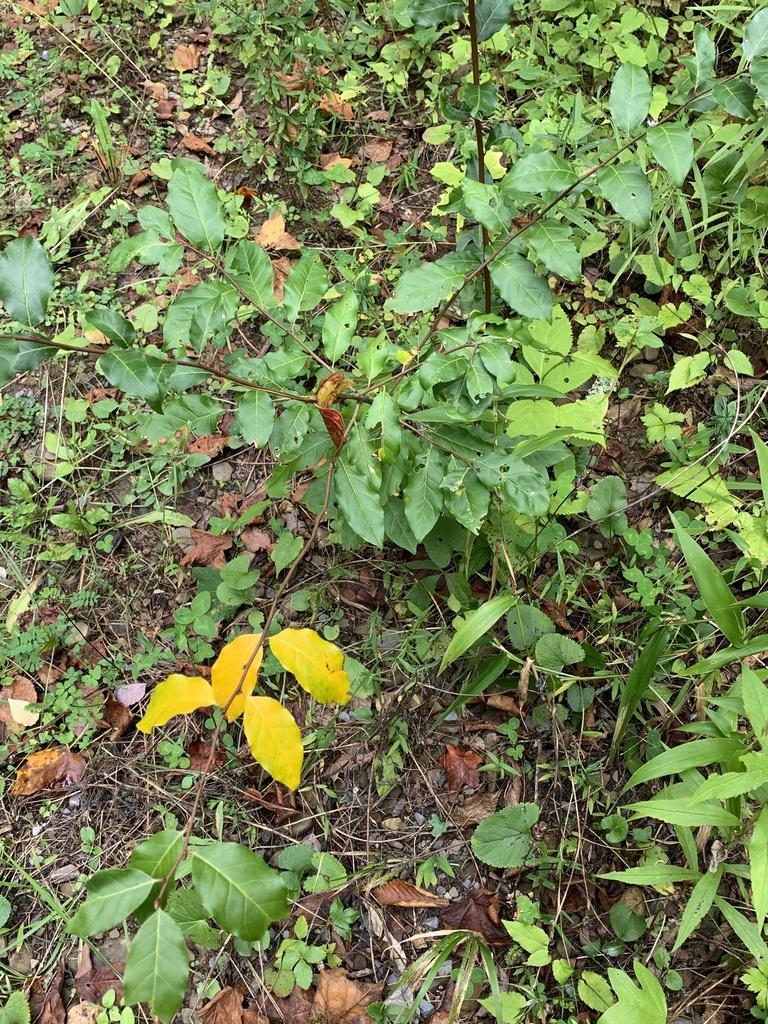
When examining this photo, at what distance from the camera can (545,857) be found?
1.89 meters

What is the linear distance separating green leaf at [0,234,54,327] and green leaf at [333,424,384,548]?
2.19ft

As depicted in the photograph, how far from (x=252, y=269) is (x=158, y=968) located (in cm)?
141

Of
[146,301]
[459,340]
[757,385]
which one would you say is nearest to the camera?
[459,340]

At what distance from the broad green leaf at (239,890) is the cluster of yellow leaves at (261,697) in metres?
0.23

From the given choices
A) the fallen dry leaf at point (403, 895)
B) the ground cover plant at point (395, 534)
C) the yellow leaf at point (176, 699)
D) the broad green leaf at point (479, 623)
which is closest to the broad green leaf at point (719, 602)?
the ground cover plant at point (395, 534)

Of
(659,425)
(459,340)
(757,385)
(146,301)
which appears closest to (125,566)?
(146,301)

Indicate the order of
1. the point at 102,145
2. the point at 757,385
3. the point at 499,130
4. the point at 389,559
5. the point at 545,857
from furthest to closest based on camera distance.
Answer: the point at 102,145 < the point at 757,385 < the point at 389,559 < the point at 545,857 < the point at 499,130

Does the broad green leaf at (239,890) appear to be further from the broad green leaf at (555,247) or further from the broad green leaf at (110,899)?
the broad green leaf at (555,247)

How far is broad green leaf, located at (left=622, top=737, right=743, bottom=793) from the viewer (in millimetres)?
1655

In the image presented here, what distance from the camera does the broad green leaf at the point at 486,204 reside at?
4.66ft

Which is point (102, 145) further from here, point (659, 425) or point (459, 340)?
point (659, 425)

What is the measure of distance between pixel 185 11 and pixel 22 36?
0.82 metres

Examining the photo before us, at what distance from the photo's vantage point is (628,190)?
1352 millimetres

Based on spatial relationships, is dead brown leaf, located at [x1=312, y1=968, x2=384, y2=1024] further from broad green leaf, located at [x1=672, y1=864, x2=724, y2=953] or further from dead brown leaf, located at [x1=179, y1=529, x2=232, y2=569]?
dead brown leaf, located at [x1=179, y1=529, x2=232, y2=569]
